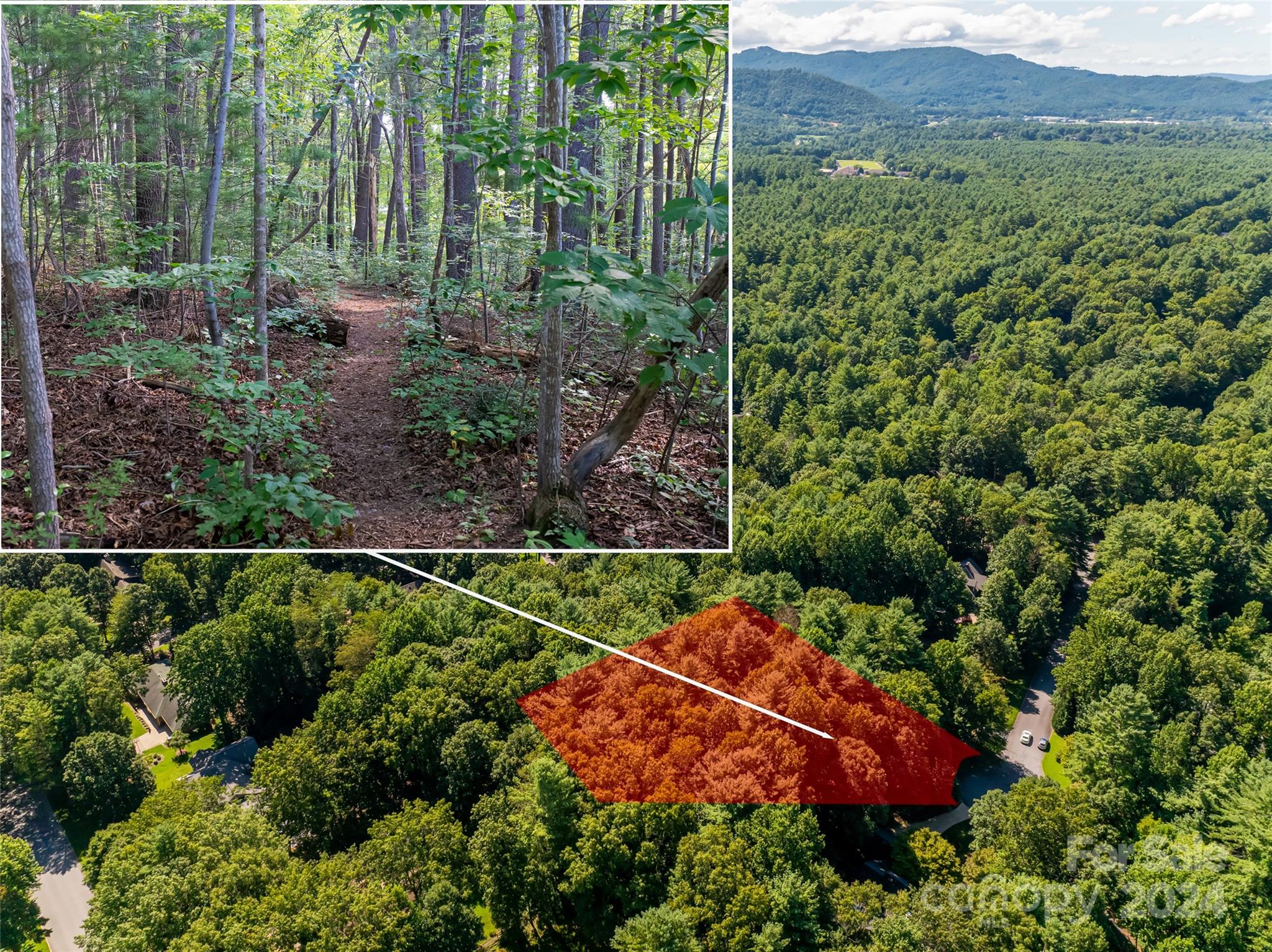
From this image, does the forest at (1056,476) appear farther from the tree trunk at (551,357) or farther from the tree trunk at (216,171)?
the tree trunk at (216,171)

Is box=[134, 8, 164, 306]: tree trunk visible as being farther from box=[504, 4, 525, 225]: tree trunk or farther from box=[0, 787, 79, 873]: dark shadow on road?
box=[0, 787, 79, 873]: dark shadow on road

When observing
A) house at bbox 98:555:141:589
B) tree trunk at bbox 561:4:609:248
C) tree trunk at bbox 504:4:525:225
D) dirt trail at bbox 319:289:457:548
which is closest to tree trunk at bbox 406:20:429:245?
tree trunk at bbox 504:4:525:225

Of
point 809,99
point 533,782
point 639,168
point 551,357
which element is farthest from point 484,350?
point 809,99

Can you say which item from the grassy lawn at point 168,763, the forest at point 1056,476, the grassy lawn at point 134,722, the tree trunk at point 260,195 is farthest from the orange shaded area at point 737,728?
the tree trunk at point 260,195

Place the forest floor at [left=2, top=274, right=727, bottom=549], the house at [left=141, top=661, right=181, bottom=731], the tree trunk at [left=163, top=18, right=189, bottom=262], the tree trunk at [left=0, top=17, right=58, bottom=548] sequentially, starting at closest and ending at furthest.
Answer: the tree trunk at [left=0, top=17, right=58, bottom=548] < the forest floor at [left=2, top=274, right=727, bottom=549] < the tree trunk at [left=163, top=18, right=189, bottom=262] < the house at [left=141, top=661, right=181, bottom=731]

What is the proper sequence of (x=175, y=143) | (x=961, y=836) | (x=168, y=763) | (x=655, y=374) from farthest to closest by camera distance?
(x=168, y=763), (x=961, y=836), (x=175, y=143), (x=655, y=374)

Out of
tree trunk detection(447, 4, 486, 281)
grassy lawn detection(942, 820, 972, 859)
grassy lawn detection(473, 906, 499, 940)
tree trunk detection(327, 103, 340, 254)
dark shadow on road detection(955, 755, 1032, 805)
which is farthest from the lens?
dark shadow on road detection(955, 755, 1032, 805)

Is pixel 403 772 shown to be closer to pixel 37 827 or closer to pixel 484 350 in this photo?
pixel 37 827
